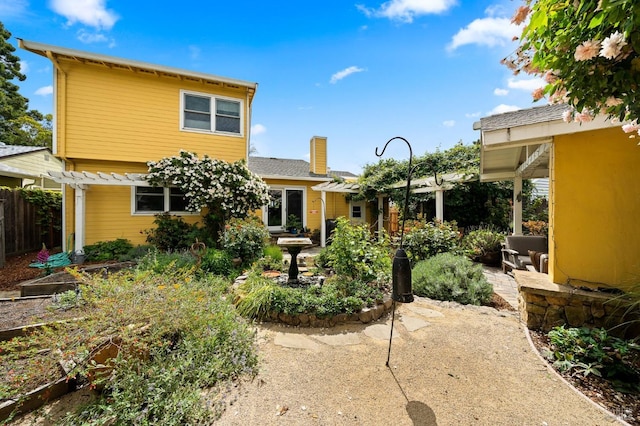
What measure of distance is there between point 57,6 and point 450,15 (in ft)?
29.5

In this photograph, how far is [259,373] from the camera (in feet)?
8.42

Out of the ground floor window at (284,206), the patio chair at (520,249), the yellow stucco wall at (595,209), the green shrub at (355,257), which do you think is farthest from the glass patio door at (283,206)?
the yellow stucco wall at (595,209)

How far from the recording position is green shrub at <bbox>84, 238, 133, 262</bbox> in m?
7.30

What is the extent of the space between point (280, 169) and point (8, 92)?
21.9 m

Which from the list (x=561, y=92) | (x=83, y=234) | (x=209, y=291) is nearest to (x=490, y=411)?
(x=561, y=92)

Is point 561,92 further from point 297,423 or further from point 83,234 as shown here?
point 83,234

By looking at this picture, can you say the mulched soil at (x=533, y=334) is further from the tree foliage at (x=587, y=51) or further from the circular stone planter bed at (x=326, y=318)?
the tree foliage at (x=587, y=51)

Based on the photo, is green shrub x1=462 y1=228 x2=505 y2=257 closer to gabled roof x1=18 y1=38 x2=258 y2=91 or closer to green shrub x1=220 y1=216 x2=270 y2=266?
green shrub x1=220 y1=216 x2=270 y2=266

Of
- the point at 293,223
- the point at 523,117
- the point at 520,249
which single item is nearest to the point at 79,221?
the point at 293,223

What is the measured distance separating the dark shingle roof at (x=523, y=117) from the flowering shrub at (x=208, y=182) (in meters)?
6.31

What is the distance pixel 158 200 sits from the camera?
8438mm

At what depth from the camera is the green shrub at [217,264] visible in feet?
19.6

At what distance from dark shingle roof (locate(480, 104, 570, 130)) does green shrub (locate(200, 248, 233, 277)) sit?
5809 mm

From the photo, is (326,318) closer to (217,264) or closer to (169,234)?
(217,264)
